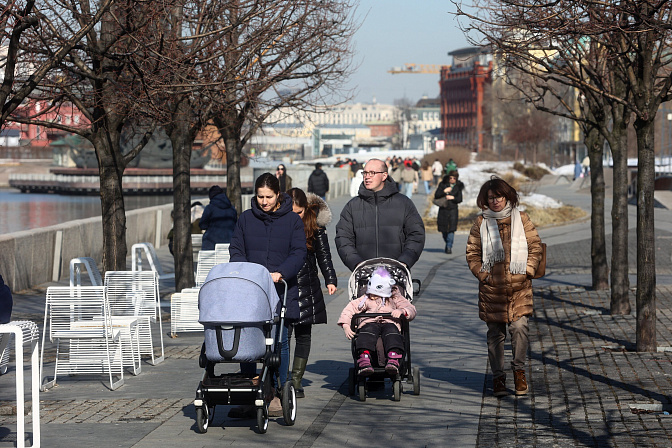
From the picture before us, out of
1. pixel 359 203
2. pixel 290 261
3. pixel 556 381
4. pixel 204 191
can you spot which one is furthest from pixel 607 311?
pixel 204 191

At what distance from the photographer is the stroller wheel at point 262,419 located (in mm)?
7258

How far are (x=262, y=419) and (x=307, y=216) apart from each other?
6.65 feet

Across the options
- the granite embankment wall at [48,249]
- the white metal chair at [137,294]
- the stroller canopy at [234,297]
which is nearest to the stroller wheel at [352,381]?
the stroller canopy at [234,297]

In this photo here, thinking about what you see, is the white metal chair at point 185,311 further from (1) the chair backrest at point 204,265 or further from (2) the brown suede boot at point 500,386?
(2) the brown suede boot at point 500,386

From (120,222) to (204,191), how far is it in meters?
71.7

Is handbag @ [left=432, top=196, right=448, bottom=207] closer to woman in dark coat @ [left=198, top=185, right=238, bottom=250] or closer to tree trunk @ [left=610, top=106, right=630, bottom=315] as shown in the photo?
woman in dark coat @ [left=198, top=185, right=238, bottom=250]

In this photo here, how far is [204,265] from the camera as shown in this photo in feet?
42.9

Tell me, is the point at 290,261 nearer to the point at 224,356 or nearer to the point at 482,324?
the point at 224,356

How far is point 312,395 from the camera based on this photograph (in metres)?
8.69

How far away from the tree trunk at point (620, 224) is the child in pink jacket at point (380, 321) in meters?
5.02

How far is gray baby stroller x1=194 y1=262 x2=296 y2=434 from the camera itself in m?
7.18

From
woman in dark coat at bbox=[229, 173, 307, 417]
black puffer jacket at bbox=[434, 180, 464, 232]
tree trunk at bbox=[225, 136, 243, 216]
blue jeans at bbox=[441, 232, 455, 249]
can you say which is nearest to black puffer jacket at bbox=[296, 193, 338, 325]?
woman in dark coat at bbox=[229, 173, 307, 417]

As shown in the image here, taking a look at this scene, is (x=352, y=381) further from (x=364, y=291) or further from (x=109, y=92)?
(x=109, y=92)

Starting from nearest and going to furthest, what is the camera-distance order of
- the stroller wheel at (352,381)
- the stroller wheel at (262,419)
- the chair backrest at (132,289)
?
the stroller wheel at (262,419)
the stroller wheel at (352,381)
the chair backrest at (132,289)
